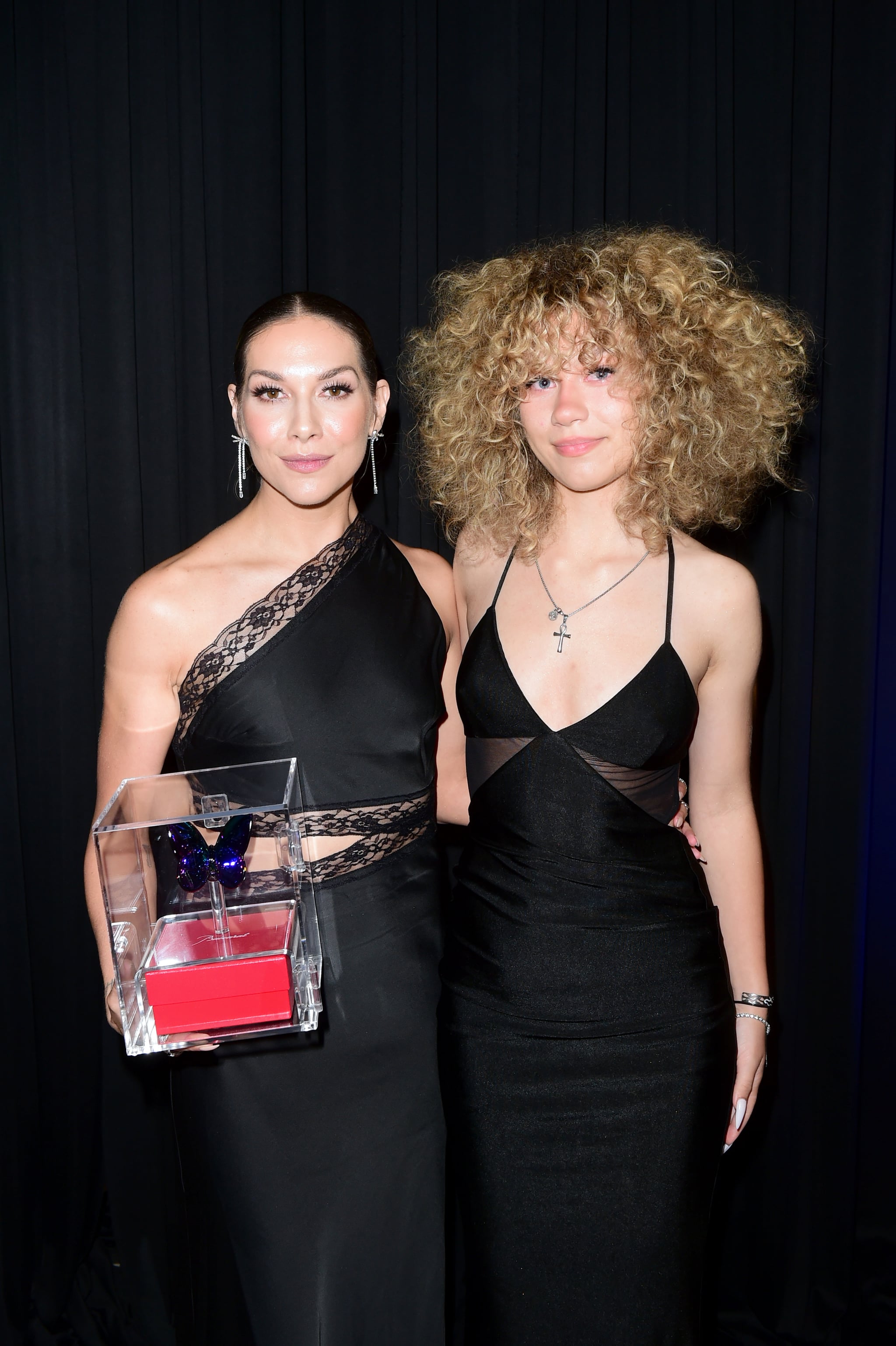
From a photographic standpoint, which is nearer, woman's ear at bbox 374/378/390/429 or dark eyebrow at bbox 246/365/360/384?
dark eyebrow at bbox 246/365/360/384

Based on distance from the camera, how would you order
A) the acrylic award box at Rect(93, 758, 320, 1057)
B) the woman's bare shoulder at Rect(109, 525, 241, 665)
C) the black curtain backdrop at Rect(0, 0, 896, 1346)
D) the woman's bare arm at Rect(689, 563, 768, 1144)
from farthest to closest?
the black curtain backdrop at Rect(0, 0, 896, 1346), the woman's bare arm at Rect(689, 563, 768, 1144), the woman's bare shoulder at Rect(109, 525, 241, 665), the acrylic award box at Rect(93, 758, 320, 1057)

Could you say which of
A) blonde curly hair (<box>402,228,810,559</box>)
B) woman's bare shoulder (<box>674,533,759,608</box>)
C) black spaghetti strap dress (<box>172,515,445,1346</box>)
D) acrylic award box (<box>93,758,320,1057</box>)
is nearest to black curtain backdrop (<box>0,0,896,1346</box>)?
blonde curly hair (<box>402,228,810,559</box>)

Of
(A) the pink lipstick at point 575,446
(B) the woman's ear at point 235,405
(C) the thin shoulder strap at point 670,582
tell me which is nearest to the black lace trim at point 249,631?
(B) the woman's ear at point 235,405

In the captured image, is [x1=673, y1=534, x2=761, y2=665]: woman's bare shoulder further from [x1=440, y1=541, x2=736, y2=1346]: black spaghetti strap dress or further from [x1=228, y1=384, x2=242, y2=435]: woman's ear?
[x1=228, y1=384, x2=242, y2=435]: woman's ear

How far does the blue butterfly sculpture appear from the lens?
1406mm

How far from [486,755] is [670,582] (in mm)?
458

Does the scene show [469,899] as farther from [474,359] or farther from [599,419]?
[474,359]

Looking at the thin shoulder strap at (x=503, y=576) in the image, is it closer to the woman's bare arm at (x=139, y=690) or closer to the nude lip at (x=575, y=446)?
the nude lip at (x=575, y=446)

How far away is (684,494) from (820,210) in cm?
93

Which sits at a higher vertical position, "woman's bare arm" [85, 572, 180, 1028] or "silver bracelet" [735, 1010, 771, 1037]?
"woman's bare arm" [85, 572, 180, 1028]

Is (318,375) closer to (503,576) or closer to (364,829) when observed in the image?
→ (503,576)

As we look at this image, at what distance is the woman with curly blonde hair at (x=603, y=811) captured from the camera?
1.75 meters

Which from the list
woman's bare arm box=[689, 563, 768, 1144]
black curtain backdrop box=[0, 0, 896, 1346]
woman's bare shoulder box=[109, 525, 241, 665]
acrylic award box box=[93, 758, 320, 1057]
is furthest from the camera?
black curtain backdrop box=[0, 0, 896, 1346]

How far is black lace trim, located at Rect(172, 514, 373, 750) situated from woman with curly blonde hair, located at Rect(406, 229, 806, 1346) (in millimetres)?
316
